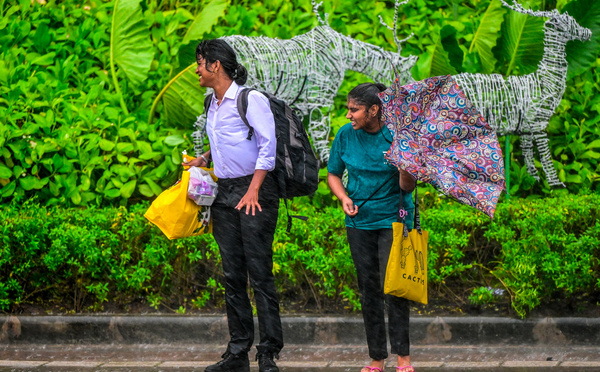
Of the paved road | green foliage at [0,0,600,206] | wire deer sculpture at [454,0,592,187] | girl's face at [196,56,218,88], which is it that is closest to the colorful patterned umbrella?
girl's face at [196,56,218,88]

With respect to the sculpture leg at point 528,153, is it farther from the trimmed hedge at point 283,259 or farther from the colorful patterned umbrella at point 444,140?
the colorful patterned umbrella at point 444,140

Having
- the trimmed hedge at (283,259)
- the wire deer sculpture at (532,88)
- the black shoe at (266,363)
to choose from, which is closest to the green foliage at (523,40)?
the wire deer sculpture at (532,88)

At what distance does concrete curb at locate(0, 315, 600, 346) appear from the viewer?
543 centimetres

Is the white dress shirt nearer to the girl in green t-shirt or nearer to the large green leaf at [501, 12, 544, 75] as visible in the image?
the girl in green t-shirt

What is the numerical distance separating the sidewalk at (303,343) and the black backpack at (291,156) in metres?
1.21

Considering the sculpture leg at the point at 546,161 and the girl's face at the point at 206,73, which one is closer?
the girl's face at the point at 206,73

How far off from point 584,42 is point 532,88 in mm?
777

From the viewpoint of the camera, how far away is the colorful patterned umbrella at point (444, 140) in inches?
157

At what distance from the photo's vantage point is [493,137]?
162 inches

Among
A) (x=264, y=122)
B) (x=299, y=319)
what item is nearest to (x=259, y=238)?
(x=264, y=122)

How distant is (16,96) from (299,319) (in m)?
3.71

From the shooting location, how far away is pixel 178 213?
4625mm

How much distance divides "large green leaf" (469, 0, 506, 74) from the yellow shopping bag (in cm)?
395

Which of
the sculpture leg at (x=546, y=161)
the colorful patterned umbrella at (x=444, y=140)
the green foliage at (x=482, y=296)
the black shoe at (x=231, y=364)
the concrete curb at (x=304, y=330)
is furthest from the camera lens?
the sculpture leg at (x=546, y=161)
